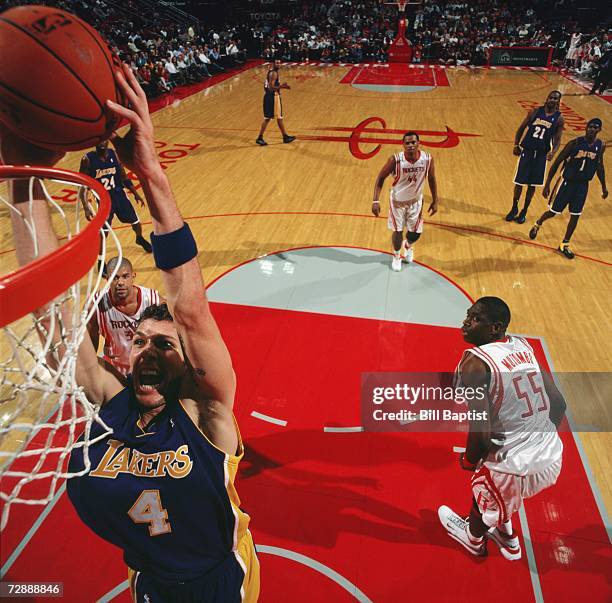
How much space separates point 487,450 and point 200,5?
29.4 metres

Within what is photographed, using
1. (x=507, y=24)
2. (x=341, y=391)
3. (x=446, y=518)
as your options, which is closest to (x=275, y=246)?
(x=341, y=391)

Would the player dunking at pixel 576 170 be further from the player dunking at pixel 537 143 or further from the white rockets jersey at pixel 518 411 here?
the white rockets jersey at pixel 518 411

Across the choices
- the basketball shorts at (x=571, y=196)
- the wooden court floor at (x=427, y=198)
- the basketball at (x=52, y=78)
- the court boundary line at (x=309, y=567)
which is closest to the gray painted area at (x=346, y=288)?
the wooden court floor at (x=427, y=198)

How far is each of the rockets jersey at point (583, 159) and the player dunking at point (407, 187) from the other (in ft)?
5.71

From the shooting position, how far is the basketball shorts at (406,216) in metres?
5.38

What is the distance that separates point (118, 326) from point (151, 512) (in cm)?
180

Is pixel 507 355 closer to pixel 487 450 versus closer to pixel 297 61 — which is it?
pixel 487 450

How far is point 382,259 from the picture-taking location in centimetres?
599

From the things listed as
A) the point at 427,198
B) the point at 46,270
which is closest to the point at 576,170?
the point at 427,198

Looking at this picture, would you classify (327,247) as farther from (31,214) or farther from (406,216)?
(31,214)

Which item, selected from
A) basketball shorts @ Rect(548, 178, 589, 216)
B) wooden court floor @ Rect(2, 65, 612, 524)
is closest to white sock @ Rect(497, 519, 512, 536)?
wooden court floor @ Rect(2, 65, 612, 524)

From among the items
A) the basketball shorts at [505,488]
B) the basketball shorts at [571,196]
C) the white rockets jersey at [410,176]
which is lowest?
the basketball shorts at [505,488]

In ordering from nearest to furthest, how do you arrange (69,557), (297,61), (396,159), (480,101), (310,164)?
(69,557) → (396,159) → (310,164) → (480,101) → (297,61)

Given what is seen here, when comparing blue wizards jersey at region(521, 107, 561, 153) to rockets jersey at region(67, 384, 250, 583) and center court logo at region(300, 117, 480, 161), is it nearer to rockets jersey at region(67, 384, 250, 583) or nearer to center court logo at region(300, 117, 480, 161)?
center court logo at region(300, 117, 480, 161)
